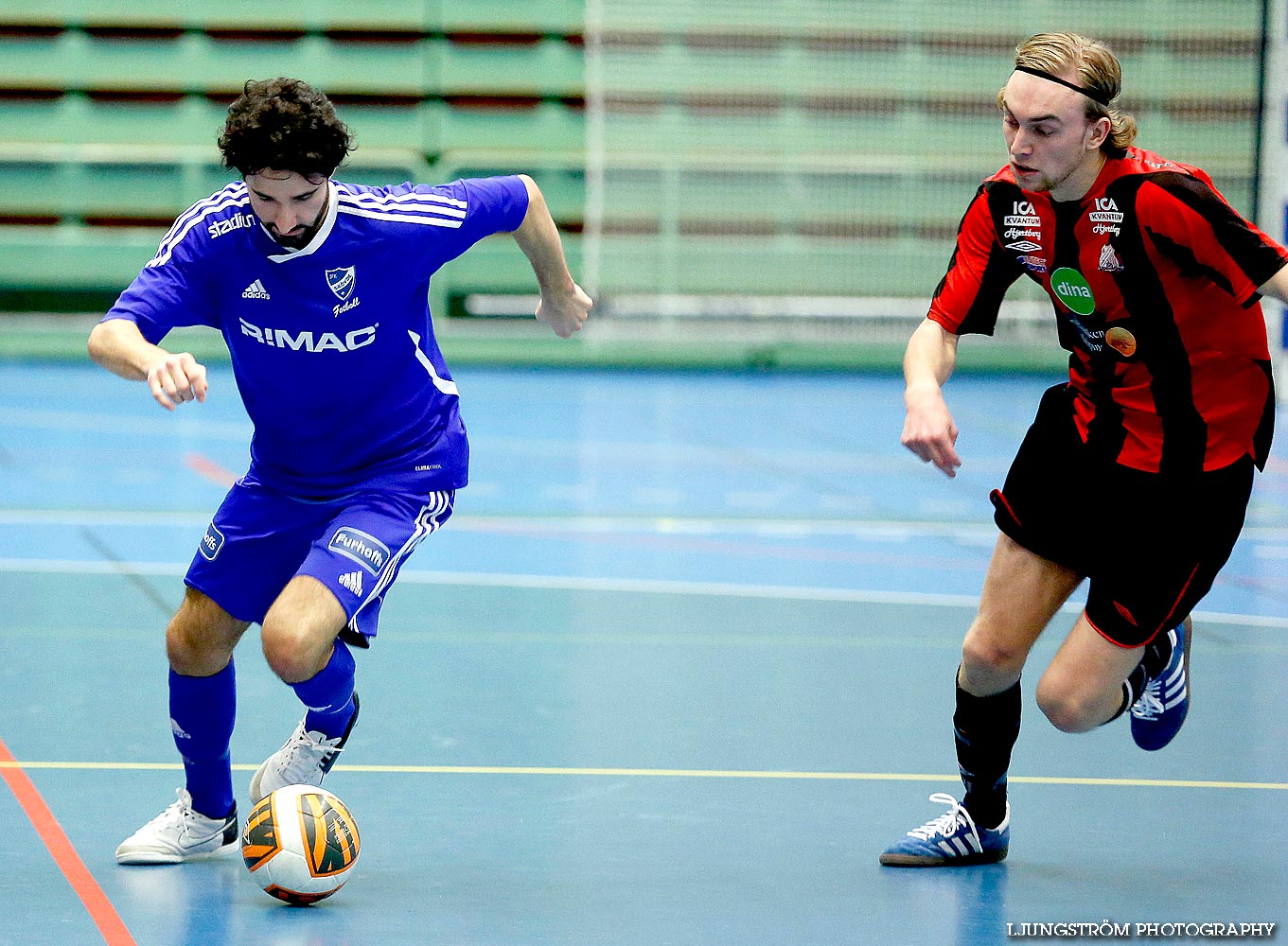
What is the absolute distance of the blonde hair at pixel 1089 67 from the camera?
11.6 feet

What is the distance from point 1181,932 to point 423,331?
6.91ft

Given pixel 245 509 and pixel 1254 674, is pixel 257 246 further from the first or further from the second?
pixel 1254 674

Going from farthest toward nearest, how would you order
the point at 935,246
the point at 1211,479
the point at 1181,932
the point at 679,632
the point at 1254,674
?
the point at 935,246 < the point at 679,632 < the point at 1254,674 < the point at 1211,479 < the point at 1181,932

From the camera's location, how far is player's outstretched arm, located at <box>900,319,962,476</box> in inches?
136

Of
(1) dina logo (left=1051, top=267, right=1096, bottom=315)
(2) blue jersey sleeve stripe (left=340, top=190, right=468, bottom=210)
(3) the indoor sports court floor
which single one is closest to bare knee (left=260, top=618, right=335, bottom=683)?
(3) the indoor sports court floor

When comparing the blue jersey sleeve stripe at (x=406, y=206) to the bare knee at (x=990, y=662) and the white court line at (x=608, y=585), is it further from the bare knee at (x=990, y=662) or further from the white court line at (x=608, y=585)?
the white court line at (x=608, y=585)

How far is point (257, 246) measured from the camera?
3.63 m

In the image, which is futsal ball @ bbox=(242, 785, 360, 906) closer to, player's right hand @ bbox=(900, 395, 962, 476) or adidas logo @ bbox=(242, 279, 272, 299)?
adidas logo @ bbox=(242, 279, 272, 299)

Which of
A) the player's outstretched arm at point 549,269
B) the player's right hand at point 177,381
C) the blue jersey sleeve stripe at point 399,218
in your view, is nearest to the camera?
the player's right hand at point 177,381

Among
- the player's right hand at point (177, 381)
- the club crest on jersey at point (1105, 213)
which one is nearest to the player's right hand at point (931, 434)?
the club crest on jersey at point (1105, 213)

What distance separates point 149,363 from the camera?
3.29 metres

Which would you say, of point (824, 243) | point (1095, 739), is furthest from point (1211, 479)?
point (824, 243)

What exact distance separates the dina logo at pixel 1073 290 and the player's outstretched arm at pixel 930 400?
0.26 m

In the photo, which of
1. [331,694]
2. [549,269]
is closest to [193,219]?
[549,269]
